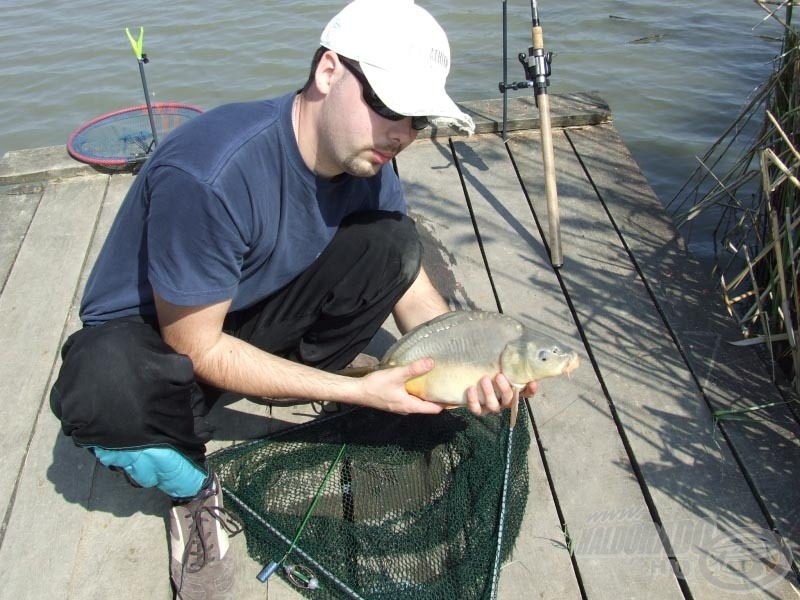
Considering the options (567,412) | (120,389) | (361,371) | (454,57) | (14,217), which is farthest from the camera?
(454,57)

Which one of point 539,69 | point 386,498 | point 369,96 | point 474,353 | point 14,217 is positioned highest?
point 369,96

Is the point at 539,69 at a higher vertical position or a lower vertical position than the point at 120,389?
higher

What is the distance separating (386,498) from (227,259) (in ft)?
2.99

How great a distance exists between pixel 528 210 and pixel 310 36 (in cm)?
461

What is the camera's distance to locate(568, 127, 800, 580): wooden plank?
2.29m

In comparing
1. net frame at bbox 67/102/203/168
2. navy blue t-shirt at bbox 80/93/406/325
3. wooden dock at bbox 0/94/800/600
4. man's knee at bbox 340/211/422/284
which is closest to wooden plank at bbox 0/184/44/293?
wooden dock at bbox 0/94/800/600

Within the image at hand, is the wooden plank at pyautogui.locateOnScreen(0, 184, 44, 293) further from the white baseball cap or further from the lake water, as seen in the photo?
the lake water

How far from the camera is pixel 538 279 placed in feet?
10.2

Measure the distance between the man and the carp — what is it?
42mm

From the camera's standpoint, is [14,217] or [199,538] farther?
[14,217]

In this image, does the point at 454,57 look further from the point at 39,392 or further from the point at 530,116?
the point at 39,392

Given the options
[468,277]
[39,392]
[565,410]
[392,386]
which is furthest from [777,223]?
[39,392]

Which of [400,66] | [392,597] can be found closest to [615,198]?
[400,66]

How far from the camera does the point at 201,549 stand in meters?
2.05
